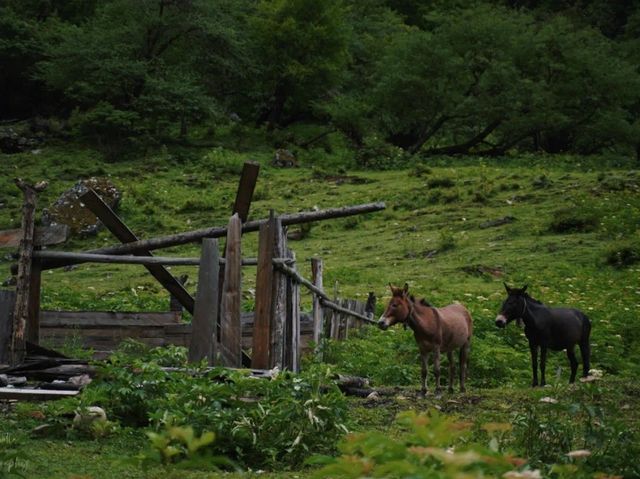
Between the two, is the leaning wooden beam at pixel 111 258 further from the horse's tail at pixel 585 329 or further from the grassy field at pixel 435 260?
the horse's tail at pixel 585 329

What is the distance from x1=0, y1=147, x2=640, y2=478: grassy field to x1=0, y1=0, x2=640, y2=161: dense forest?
2794mm

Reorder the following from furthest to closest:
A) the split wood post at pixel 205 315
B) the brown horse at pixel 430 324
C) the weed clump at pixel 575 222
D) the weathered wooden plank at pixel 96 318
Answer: the weed clump at pixel 575 222
the weathered wooden plank at pixel 96 318
the brown horse at pixel 430 324
the split wood post at pixel 205 315

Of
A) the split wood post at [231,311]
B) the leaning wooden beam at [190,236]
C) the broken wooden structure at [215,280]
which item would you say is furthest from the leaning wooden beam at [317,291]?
the leaning wooden beam at [190,236]

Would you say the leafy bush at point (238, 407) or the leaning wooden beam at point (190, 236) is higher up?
the leaning wooden beam at point (190, 236)

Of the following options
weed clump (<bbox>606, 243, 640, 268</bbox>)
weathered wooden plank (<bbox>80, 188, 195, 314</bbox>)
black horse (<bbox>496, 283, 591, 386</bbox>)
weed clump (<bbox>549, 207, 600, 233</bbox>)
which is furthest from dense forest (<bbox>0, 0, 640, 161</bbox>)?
weathered wooden plank (<bbox>80, 188, 195, 314</bbox>)

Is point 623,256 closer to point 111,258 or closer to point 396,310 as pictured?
point 396,310

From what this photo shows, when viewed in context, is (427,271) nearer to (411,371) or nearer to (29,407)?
(411,371)

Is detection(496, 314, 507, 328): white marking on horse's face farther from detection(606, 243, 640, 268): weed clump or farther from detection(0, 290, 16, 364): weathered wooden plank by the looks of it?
detection(606, 243, 640, 268): weed clump

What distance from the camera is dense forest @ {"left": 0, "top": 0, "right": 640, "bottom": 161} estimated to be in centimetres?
3694

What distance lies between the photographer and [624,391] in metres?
10.6

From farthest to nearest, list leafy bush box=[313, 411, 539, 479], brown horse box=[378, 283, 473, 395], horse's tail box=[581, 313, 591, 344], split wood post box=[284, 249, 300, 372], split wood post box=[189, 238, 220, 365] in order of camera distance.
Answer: horse's tail box=[581, 313, 591, 344] < brown horse box=[378, 283, 473, 395] < split wood post box=[284, 249, 300, 372] < split wood post box=[189, 238, 220, 365] < leafy bush box=[313, 411, 539, 479]

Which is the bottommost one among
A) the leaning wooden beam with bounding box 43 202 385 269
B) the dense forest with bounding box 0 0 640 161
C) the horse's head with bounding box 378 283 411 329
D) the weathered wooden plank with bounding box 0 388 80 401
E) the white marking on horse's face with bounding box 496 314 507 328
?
the weathered wooden plank with bounding box 0 388 80 401

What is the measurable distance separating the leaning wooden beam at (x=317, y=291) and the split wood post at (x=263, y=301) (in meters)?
0.10

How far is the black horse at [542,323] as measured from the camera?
39.1 ft
